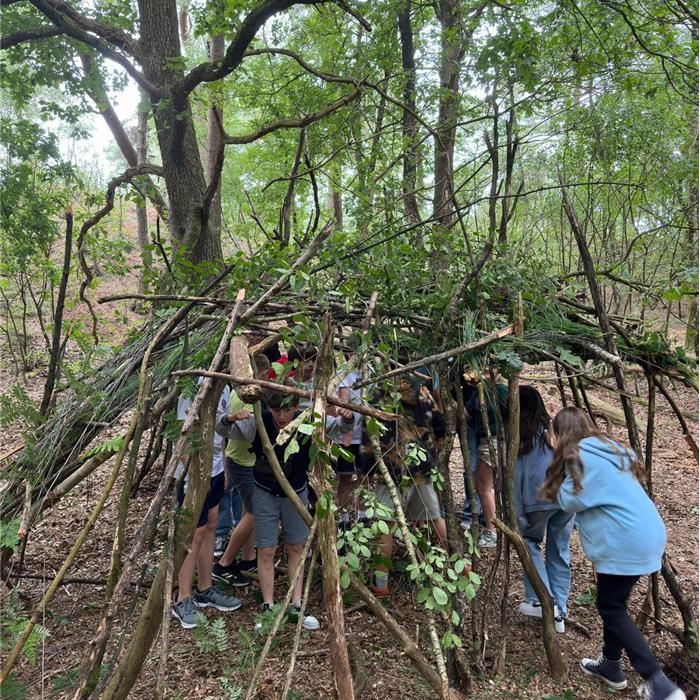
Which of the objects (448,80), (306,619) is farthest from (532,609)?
(448,80)

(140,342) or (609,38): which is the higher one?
(609,38)

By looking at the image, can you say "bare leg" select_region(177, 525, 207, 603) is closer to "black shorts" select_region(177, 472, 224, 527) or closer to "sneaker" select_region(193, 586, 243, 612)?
"black shorts" select_region(177, 472, 224, 527)

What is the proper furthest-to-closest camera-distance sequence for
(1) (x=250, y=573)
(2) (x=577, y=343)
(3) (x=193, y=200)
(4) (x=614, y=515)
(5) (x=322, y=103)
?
(5) (x=322, y=103), (3) (x=193, y=200), (1) (x=250, y=573), (2) (x=577, y=343), (4) (x=614, y=515)

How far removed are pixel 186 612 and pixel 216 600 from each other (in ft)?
0.98

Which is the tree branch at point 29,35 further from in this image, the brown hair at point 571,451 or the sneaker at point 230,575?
the brown hair at point 571,451

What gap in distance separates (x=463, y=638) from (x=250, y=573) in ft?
5.84

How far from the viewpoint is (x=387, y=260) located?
3.42 metres

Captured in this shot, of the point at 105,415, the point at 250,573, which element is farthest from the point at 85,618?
the point at 105,415

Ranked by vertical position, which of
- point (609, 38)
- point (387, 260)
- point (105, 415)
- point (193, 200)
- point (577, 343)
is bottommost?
point (105, 415)

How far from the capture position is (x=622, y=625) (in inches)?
116

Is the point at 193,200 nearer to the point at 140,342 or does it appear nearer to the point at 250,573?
the point at 140,342

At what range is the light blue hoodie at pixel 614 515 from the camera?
2850 mm

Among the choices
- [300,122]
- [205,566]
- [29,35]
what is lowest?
[205,566]

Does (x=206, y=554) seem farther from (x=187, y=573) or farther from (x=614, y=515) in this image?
(x=614, y=515)
